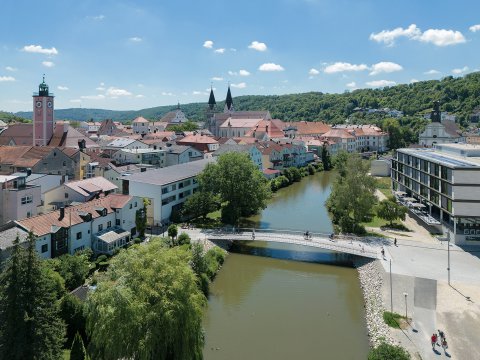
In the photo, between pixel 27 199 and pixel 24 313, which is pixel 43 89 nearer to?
pixel 27 199

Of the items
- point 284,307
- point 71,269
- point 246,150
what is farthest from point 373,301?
point 246,150

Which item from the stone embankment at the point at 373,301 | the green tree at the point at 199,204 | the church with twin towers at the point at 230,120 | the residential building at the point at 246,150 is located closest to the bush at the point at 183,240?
the green tree at the point at 199,204

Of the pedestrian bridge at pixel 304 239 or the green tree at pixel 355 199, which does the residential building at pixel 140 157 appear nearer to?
the pedestrian bridge at pixel 304 239

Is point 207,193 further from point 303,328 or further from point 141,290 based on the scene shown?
point 141,290

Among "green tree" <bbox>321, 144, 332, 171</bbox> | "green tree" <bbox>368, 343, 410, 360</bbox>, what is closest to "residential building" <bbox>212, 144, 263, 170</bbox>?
"green tree" <bbox>321, 144, 332, 171</bbox>

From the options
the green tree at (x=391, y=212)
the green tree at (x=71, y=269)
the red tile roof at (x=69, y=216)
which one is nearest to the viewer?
the green tree at (x=71, y=269)

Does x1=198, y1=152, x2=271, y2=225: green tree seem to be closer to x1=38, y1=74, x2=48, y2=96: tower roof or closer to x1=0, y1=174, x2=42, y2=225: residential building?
x1=0, y1=174, x2=42, y2=225: residential building
